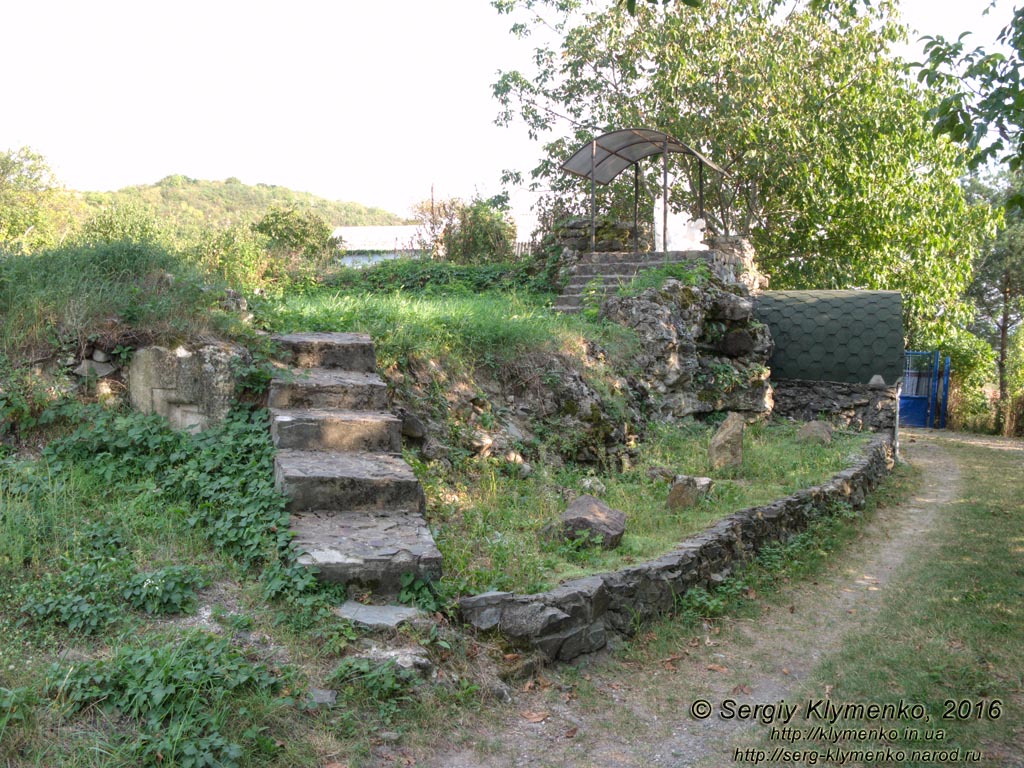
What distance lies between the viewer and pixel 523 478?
7039mm

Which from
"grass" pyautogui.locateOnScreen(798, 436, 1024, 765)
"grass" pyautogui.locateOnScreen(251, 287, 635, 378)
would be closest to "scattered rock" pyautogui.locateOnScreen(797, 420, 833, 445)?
"grass" pyautogui.locateOnScreen(798, 436, 1024, 765)

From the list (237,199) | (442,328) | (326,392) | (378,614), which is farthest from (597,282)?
(237,199)

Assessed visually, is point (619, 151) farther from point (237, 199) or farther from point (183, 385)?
point (237, 199)

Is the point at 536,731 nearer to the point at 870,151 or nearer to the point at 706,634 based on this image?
the point at 706,634

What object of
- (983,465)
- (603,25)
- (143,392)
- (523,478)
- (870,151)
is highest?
(603,25)

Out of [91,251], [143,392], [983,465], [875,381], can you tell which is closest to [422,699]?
[143,392]

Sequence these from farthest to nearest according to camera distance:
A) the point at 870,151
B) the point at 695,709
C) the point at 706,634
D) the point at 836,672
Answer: the point at 870,151 → the point at 706,634 → the point at 836,672 → the point at 695,709

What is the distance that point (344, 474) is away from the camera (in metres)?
4.89

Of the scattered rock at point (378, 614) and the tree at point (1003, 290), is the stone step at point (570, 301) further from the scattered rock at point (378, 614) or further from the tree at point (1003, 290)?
the tree at point (1003, 290)

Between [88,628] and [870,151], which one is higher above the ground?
[870,151]

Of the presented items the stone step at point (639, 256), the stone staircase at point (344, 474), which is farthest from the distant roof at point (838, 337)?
the stone staircase at point (344, 474)

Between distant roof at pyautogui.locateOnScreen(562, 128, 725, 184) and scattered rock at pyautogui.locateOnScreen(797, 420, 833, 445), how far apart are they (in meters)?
4.91

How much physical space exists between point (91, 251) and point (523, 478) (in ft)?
12.8

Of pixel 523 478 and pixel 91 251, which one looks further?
pixel 523 478
